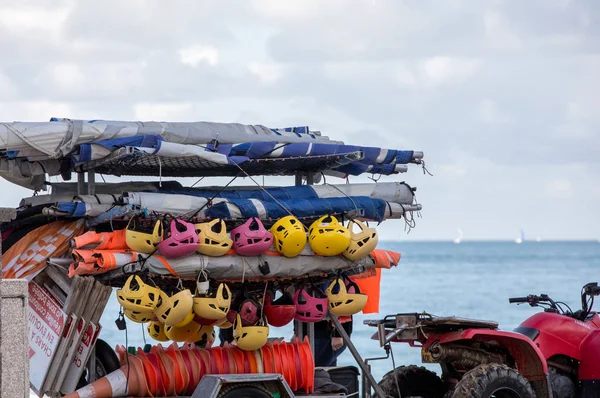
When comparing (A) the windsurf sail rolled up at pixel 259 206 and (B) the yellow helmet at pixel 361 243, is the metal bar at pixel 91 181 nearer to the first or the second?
(A) the windsurf sail rolled up at pixel 259 206

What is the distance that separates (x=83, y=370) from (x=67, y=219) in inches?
49.1

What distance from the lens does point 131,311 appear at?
10.2 m

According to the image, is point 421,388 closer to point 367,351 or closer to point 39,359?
point 39,359

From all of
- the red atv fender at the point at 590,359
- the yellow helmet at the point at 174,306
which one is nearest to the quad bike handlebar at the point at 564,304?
the red atv fender at the point at 590,359

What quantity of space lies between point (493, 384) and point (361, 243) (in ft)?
5.53

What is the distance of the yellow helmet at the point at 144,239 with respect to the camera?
1029cm

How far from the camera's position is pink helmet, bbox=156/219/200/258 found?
33.6 feet

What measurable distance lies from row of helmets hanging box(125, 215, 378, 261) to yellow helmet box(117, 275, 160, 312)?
0.28 metres

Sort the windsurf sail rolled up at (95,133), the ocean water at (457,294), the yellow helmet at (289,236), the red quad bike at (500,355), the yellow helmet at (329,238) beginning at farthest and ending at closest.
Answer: the ocean water at (457,294) < the red quad bike at (500,355) < the yellow helmet at (329,238) < the yellow helmet at (289,236) < the windsurf sail rolled up at (95,133)

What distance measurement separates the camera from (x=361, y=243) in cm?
1119

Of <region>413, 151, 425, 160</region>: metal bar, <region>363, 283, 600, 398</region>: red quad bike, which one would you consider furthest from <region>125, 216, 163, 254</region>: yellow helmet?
<region>413, 151, 425, 160</region>: metal bar

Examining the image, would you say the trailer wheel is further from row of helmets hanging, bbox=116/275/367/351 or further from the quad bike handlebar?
the quad bike handlebar

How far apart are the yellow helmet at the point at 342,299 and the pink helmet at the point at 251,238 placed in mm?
969

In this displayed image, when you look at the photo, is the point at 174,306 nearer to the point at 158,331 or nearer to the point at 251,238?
the point at 251,238
